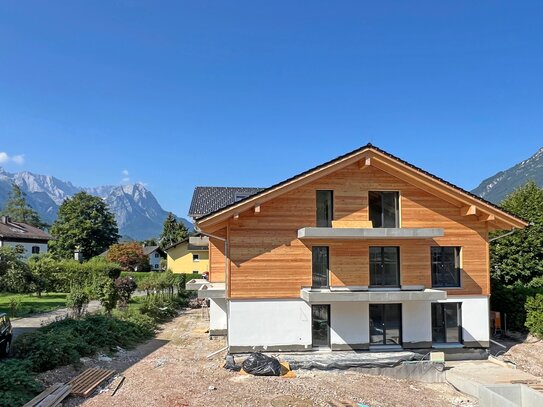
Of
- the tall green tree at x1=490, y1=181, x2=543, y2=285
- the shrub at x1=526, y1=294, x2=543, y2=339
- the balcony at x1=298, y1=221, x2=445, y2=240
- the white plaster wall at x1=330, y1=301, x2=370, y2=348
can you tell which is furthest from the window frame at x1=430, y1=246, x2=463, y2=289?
the tall green tree at x1=490, y1=181, x2=543, y2=285

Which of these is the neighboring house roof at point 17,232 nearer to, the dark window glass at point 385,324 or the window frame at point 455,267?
the dark window glass at point 385,324

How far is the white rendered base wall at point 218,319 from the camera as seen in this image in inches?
764

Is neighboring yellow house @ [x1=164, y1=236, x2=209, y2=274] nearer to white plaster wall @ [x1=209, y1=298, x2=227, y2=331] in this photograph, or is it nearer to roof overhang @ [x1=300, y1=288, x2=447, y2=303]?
white plaster wall @ [x1=209, y1=298, x2=227, y2=331]

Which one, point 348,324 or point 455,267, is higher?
point 455,267

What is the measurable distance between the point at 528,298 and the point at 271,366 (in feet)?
44.3

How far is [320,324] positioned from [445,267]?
17.9 ft

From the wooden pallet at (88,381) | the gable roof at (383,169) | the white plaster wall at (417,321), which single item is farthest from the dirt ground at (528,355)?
Answer: the wooden pallet at (88,381)

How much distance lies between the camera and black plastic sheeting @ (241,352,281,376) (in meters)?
→ 13.3

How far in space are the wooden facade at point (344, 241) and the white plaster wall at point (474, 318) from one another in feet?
1.02

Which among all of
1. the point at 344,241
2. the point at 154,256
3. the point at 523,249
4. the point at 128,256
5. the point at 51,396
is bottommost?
the point at 51,396

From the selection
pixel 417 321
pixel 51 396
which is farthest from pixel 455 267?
pixel 51 396

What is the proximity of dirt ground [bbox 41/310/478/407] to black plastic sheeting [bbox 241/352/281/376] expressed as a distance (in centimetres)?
34

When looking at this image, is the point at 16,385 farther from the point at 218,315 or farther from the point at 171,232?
the point at 171,232

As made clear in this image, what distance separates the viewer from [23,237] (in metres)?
54.2
